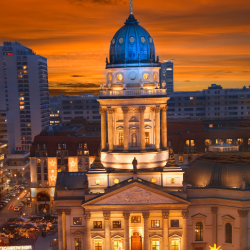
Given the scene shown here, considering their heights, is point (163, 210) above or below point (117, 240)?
above

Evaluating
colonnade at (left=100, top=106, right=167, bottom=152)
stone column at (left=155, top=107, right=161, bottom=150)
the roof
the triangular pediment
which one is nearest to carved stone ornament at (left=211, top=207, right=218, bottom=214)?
the roof

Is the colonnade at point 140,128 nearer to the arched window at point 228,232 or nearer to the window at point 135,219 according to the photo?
the window at point 135,219

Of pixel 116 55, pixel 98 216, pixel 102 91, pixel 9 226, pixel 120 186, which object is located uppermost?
pixel 116 55

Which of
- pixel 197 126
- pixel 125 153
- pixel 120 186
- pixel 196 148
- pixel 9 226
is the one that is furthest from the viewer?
pixel 197 126

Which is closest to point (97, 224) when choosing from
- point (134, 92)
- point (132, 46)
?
point (134, 92)

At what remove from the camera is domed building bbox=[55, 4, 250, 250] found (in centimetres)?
8494

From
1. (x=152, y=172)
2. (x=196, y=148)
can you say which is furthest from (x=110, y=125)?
(x=196, y=148)

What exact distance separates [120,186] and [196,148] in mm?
52917

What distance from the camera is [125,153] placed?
8975 cm

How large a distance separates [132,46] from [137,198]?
28129mm

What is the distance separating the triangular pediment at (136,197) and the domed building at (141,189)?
0.17m

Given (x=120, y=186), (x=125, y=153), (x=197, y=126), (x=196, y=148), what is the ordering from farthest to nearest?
(x=197, y=126)
(x=196, y=148)
(x=125, y=153)
(x=120, y=186)

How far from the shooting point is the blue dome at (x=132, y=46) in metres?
89.8

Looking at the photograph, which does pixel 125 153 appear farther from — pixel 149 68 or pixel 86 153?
pixel 86 153
